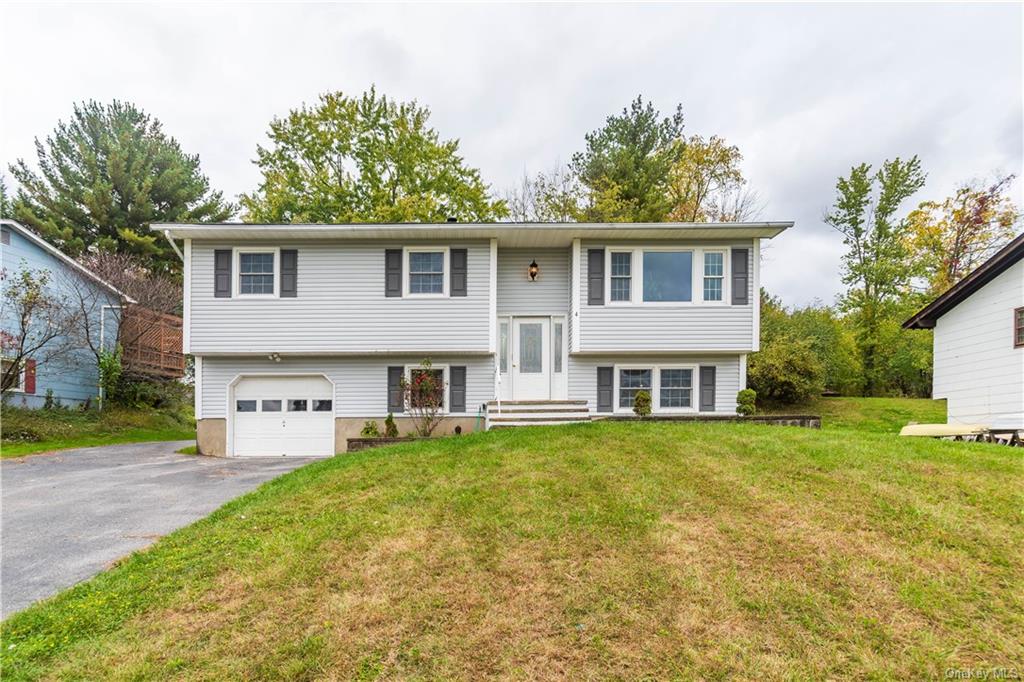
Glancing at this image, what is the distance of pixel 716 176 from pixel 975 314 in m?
14.6

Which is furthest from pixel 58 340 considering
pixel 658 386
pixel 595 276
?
pixel 658 386

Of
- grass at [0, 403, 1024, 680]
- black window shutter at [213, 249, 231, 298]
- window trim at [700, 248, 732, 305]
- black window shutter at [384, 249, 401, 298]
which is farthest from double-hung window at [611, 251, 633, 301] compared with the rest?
black window shutter at [213, 249, 231, 298]

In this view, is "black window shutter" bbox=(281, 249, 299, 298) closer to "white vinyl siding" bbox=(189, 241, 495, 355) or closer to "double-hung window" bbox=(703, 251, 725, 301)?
"white vinyl siding" bbox=(189, 241, 495, 355)

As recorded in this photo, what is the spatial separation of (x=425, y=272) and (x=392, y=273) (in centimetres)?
81

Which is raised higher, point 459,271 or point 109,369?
point 459,271

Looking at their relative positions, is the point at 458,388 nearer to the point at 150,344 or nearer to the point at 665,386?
the point at 665,386

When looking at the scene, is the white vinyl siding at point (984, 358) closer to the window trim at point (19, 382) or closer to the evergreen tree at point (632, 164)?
the evergreen tree at point (632, 164)

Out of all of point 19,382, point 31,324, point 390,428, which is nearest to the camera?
point 390,428

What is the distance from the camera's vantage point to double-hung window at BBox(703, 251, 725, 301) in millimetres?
11969

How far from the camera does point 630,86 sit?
23.5m

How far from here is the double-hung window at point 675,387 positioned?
12320 millimetres

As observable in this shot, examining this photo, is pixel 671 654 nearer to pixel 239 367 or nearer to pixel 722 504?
pixel 722 504

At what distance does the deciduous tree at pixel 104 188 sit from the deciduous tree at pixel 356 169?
442cm

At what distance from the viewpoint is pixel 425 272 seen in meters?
12.1
